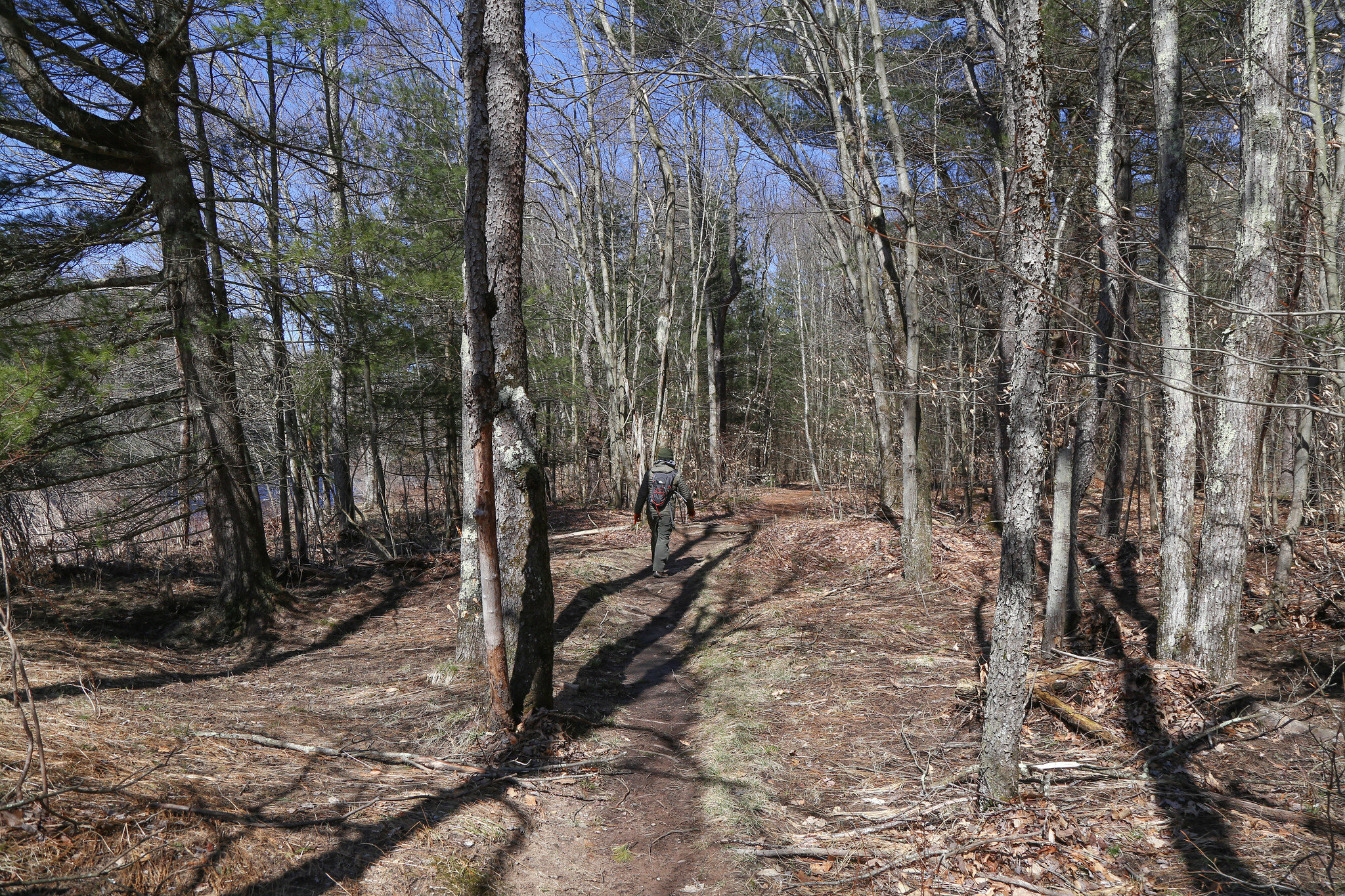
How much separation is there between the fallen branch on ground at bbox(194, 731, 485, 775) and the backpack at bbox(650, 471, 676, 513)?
5.67m

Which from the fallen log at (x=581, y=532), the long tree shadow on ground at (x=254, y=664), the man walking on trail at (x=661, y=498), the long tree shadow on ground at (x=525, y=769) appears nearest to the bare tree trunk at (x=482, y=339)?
the long tree shadow on ground at (x=525, y=769)

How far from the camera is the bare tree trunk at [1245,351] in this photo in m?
5.44

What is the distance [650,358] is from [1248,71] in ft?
67.9

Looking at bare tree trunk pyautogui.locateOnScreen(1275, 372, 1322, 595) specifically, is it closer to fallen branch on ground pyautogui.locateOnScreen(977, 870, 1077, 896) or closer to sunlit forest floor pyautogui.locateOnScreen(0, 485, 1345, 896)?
sunlit forest floor pyautogui.locateOnScreen(0, 485, 1345, 896)

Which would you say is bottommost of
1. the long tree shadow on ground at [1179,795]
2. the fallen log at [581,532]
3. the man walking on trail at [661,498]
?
the long tree shadow on ground at [1179,795]

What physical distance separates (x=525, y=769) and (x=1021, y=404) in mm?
4137

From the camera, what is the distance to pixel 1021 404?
4.09m

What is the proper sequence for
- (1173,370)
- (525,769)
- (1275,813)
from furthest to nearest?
(1173,370) → (525,769) → (1275,813)

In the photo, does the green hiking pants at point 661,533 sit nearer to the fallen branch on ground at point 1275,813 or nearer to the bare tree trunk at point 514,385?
the bare tree trunk at point 514,385

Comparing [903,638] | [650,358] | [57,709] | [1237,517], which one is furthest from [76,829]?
[650,358]

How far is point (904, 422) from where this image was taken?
9891 millimetres

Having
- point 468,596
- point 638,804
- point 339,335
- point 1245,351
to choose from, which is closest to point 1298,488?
point 1245,351

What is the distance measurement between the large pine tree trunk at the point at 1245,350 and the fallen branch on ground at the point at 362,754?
5761 millimetres

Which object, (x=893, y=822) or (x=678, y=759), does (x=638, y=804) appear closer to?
(x=678, y=759)
